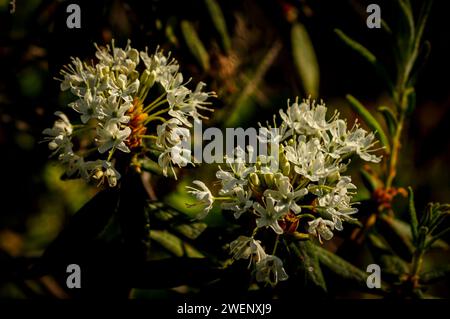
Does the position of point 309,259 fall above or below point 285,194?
below

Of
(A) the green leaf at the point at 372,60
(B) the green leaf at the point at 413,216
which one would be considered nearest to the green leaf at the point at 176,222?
(B) the green leaf at the point at 413,216

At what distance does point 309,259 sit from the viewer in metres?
2.36

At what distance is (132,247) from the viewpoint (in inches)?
96.0

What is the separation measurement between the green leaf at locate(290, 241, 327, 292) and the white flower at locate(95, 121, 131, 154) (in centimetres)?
75

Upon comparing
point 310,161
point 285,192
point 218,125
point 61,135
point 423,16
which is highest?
point 423,16

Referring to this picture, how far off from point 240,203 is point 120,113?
0.54 metres

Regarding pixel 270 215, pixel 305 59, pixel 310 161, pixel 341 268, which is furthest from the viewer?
pixel 305 59

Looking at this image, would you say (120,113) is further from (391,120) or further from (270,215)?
(391,120)

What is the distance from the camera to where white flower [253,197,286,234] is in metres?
2.08

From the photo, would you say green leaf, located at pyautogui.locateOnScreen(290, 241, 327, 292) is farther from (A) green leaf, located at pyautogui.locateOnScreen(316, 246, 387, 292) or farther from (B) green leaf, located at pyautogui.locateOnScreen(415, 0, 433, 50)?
(B) green leaf, located at pyautogui.locateOnScreen(415, 0, 433, 50)

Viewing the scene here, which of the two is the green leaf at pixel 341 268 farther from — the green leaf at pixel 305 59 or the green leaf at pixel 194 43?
the green leaf at pixel 194 43

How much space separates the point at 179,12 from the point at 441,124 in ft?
7.93

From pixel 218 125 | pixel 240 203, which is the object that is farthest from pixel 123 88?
pixel 218 125
